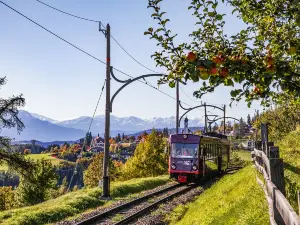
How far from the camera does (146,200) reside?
19.5 meters

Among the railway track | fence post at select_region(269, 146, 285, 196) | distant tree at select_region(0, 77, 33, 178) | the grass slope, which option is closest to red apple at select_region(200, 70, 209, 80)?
fence post at select_region(269, 146, 285, 196)

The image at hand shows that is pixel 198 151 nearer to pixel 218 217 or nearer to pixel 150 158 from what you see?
pixel 218 217

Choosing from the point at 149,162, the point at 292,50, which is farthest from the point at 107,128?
the point at 149,162

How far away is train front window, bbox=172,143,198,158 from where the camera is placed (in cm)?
2566

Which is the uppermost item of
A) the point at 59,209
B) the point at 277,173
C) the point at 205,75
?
the point at 205,75

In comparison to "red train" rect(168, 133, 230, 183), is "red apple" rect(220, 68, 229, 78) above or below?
above

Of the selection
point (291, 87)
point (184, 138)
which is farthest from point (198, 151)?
point (291, 87)

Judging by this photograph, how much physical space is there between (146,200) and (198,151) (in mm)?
7249

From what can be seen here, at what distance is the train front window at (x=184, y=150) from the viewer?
25656 millimetres

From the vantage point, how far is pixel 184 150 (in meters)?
26.0

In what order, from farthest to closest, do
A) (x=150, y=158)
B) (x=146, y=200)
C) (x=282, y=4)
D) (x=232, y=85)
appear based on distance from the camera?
(x=150, y=158) < (x=146, y=200) < (x=282, y=4) < (x=232, y=85)

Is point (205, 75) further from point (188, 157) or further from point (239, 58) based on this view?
point (188, 157)

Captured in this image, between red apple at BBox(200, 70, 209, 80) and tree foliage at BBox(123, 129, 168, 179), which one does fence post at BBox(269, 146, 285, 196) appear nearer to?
red apple at BBox(200, 70, 209, 80)

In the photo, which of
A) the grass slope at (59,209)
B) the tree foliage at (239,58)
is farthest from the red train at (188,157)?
the tree foliage at (239,58)
